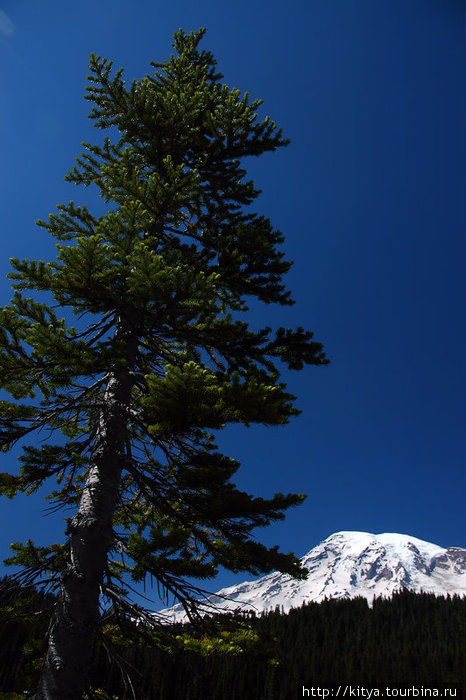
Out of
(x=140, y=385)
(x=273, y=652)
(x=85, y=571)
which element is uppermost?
(x=140, y=385)

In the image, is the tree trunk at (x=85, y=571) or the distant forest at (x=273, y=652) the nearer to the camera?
the tree trunk at (x=85, y=571)

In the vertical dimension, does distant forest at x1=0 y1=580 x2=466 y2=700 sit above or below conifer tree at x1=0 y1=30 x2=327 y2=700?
below

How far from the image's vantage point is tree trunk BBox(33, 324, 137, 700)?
15.8 feet

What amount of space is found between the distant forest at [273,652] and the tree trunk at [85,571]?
46 cm

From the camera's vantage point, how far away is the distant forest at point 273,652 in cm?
544

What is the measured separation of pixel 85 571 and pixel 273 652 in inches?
119

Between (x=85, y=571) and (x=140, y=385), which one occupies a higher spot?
(x=140, y=385)

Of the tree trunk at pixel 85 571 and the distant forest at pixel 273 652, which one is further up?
the tree trunk at pixel 85 571

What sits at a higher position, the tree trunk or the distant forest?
the tree trunk

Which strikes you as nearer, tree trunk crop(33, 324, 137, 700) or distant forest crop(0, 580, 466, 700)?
tree trunk crop(33, 324, 137, 700)

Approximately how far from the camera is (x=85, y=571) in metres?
5.36

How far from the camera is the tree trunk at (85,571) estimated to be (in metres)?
4.82

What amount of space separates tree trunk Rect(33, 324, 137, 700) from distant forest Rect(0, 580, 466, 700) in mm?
464

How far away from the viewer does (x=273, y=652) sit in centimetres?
527
